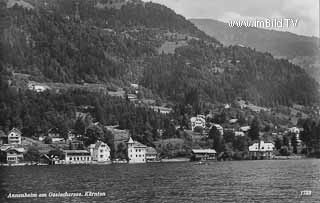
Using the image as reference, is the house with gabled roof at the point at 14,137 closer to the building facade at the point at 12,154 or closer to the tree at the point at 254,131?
the building facade at the point at 12,154

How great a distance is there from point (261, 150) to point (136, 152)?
514 inches

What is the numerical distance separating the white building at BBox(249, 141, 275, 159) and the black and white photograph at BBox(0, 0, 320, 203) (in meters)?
0.12

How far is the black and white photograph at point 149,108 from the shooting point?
93.1 ft

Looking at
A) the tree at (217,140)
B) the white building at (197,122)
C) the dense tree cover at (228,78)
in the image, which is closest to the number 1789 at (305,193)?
the tree at (217,140)

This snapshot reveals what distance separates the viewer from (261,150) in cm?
6191

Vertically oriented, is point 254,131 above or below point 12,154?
above

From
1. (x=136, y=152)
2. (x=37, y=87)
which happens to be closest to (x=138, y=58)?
(x=37, y=87)

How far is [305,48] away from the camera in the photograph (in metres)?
107

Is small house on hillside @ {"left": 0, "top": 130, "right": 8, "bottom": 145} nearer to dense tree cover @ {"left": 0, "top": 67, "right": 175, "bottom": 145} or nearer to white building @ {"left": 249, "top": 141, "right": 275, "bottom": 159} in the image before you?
dense tree cover @ {"left": 0, "top": 67, "right": 175, "bottom": 145}

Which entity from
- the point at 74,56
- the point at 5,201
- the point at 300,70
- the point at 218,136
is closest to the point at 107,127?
the point at 218,136

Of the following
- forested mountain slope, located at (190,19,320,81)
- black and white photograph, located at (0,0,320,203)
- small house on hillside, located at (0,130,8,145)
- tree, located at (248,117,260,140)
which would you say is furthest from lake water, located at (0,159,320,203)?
forested mountain slope, located at (190,19,320,81)

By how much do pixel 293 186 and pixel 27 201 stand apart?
11770 millimetres

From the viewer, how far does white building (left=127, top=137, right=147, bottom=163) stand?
180ft

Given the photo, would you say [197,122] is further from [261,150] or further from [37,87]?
[37,87]
